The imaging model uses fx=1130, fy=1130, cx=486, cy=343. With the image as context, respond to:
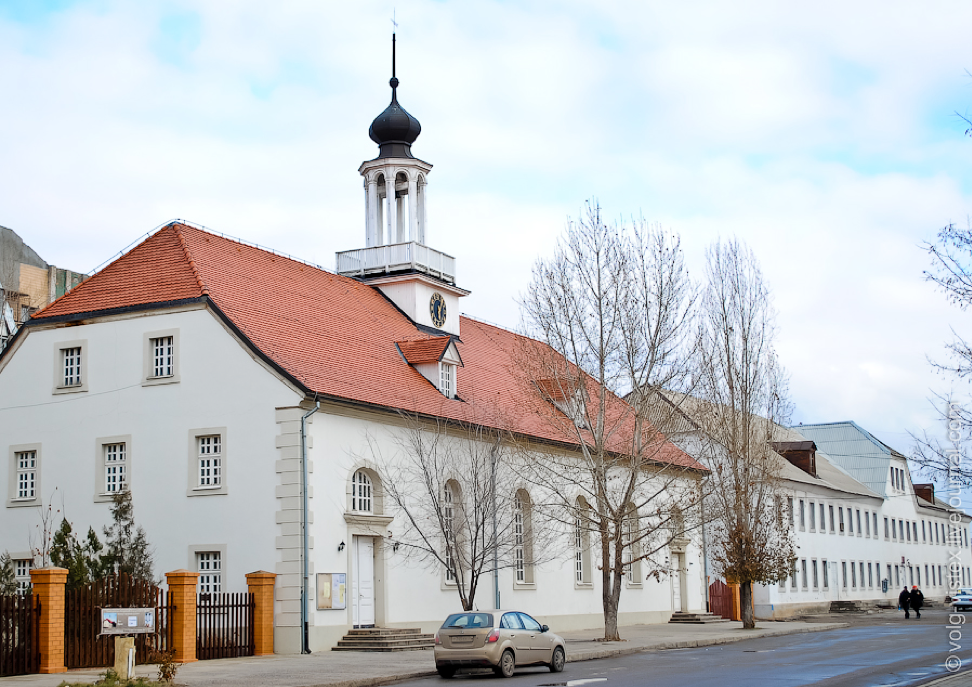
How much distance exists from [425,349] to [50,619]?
52.1 ft

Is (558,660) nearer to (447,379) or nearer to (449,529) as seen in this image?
(449,529)

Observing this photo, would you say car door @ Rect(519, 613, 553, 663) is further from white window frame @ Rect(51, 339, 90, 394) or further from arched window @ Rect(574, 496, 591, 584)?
arched window @ Rect(574, 496, 591, 584)

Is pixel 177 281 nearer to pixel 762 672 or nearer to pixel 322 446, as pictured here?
pixel 322 446

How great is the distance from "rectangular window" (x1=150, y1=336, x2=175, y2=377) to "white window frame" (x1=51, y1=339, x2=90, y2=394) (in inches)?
83.5

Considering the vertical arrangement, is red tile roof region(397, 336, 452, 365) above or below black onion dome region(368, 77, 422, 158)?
below

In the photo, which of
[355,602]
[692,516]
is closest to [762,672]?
[355,602]

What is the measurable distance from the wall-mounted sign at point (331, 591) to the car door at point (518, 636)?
20.9 ft

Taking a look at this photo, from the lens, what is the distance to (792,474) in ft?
186

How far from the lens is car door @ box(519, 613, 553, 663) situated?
22.7 m

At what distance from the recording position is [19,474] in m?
31.0

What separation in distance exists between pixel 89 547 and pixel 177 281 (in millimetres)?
7470

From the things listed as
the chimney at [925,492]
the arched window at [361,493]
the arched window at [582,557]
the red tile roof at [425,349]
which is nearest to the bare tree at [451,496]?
the arched window at [361,493]

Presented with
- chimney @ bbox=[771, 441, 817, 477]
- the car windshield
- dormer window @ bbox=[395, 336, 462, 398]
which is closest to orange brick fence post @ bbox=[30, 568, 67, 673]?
the car windshield

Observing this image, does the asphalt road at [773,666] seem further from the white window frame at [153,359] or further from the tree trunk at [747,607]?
the white window frame at [153,359]
